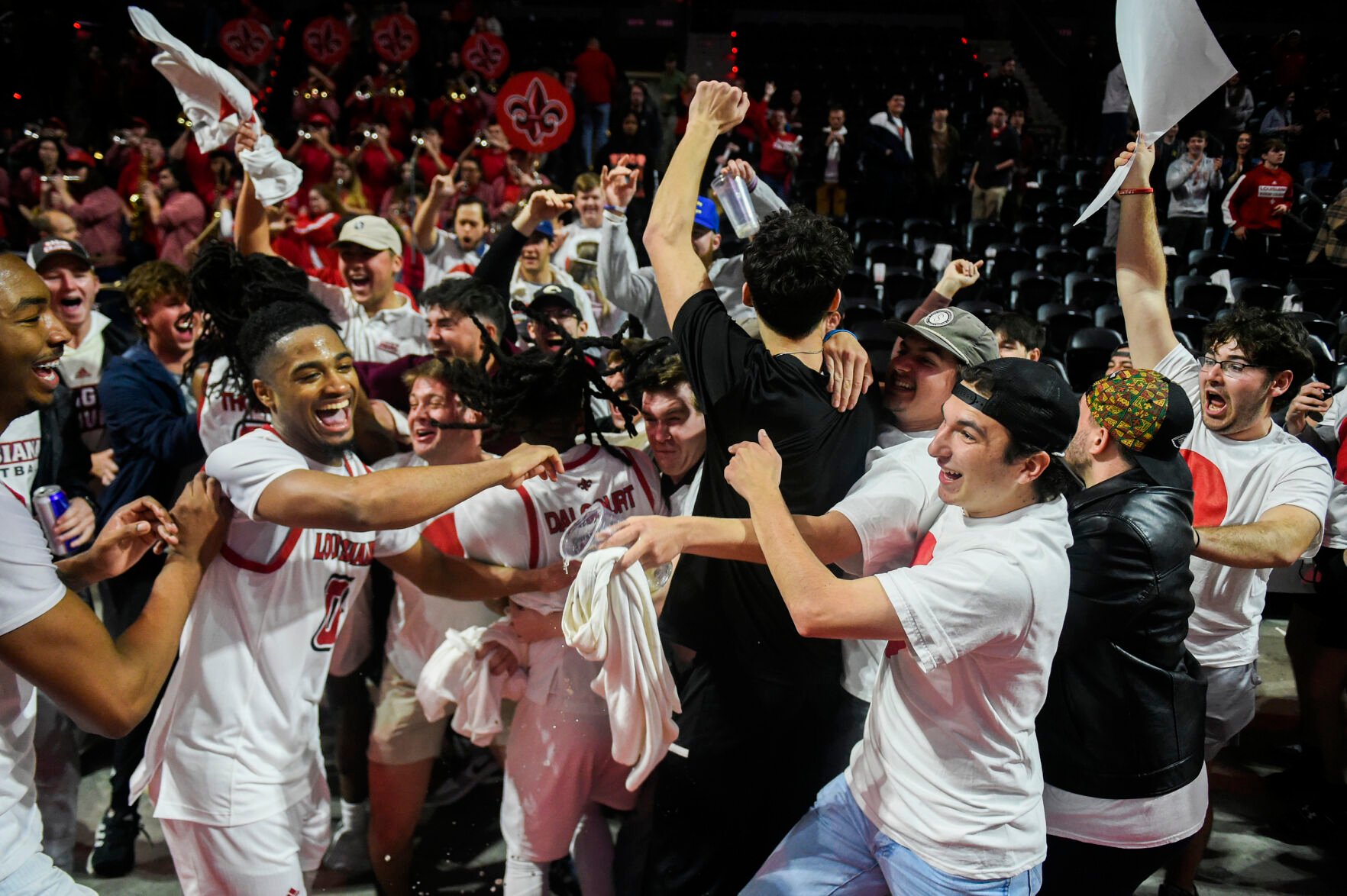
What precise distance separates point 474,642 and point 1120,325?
21.7 ft

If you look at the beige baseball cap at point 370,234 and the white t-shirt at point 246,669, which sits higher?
the beige baseball cap at point 370,234

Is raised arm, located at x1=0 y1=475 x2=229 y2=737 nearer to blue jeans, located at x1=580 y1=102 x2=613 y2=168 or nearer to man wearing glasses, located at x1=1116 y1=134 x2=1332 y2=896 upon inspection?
man wearing glasses, located at x1=1116 y1=134 x2=1332 y2=896

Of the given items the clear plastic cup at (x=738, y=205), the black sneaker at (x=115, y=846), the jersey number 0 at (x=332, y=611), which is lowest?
the black sneaker at (x=115, y=846)

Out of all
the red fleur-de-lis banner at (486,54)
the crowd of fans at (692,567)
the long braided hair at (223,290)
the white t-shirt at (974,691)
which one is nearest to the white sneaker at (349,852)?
the crowd of fans at (692,567)

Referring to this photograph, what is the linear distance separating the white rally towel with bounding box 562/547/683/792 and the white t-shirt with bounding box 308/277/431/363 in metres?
3.14

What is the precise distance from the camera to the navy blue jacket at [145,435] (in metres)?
3.81

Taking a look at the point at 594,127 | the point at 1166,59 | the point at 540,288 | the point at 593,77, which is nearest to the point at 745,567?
the point at 1166,59

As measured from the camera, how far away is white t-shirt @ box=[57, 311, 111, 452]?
14.8ft

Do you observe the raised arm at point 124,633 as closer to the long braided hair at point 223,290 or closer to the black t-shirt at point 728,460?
the long braided hair at point 223,290

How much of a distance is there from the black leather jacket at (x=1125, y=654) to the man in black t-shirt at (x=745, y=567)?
613 millimetres

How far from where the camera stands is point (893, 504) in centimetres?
251

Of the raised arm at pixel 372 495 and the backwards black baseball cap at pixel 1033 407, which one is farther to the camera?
the raised arm at pixel 372 495

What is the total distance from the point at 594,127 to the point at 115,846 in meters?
11.2

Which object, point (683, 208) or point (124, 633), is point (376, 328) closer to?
point (683, 208)
